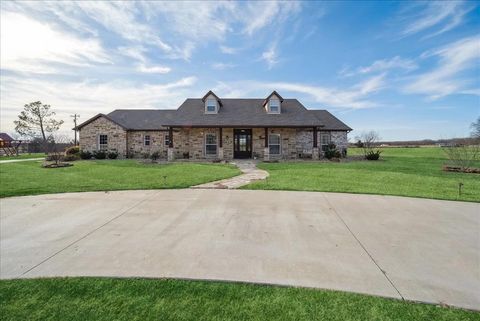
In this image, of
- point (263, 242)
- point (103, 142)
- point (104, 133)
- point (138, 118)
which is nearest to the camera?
point (263, 242)

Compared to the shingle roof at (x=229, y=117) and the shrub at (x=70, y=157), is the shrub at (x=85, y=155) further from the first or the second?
the shingle roof at (x=229, y=117)

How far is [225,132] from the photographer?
22938 mm

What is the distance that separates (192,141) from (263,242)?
19.3 meters

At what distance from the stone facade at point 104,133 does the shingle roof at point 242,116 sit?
533cm

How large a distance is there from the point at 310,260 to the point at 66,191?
9250 mm

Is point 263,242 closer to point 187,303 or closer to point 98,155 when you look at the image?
point 187,303

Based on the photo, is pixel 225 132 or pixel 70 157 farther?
pixel 225 132

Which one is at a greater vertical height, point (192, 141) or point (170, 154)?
point (192, 141)

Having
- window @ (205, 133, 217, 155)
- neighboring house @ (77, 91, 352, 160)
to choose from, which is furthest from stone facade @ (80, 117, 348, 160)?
window @ (205, 133, 217, 155)

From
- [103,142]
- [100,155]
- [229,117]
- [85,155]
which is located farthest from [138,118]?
[229,117]

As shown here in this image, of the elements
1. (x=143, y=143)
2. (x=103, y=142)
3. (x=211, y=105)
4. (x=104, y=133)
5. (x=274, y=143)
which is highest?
(x=211, y=105)

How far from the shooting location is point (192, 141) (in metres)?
23.0

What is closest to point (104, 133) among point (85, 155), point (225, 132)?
point (85, 155)

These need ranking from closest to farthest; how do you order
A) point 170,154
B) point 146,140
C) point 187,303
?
1. point 187,303
2. point 170,154
3. point 146,140
